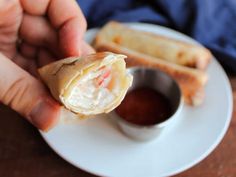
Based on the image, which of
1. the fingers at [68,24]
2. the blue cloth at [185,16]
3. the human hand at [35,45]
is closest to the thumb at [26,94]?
the human hand at [35,45]

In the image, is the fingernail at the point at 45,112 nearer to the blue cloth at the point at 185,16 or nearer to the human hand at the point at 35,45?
the human hand at the point at 35,45

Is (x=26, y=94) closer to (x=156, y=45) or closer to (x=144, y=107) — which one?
(x=144, y=107)

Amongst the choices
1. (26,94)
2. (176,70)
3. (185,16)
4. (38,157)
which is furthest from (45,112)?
(185,16)

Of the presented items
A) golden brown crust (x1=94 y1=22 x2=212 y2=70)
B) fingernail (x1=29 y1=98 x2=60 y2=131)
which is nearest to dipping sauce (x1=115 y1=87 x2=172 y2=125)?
golden brown crust (x1=94 y1=22 x2=212 y2=70)

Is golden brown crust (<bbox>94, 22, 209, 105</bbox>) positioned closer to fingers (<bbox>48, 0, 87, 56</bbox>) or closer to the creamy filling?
fingers (<bbox>48, 0, 87, 56</bbox>)

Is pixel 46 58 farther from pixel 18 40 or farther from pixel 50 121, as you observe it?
pixel 50 121

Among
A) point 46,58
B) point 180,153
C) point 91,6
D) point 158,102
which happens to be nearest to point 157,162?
point 180,153
